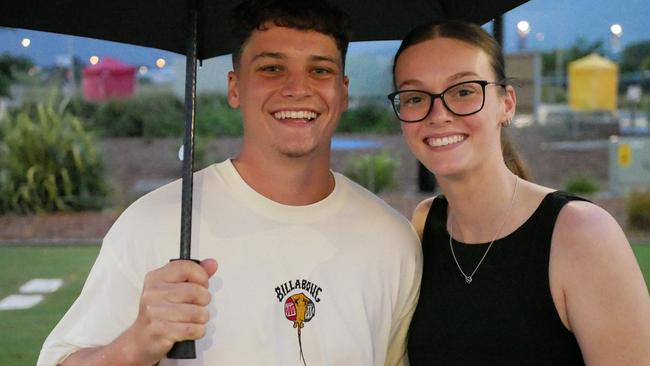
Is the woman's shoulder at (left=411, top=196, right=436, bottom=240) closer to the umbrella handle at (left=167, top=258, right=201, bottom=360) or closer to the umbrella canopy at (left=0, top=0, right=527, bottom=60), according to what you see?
the umbrella canopy at (left=0, top=0, right=527, bottom=60)

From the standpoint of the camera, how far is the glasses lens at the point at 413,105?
2.41m

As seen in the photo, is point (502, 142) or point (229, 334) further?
point (502, 142)

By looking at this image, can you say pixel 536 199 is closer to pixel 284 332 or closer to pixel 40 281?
pixel 284 332

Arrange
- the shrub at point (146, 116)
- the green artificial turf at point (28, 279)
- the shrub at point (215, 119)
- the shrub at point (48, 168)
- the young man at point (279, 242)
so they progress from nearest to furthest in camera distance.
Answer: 1. the young man at point (279, 242)
2. the green artificial turf at point (28, 279)
3. the shrub at point (48, 168)
4. the shrub at point (215, 119)
5. the shrub at point (146, 116)

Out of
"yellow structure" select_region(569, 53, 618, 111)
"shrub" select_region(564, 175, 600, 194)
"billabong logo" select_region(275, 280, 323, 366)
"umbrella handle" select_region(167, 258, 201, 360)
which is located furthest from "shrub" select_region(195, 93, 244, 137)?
"umbrella handle" select_region(167, 258, 201, 360)

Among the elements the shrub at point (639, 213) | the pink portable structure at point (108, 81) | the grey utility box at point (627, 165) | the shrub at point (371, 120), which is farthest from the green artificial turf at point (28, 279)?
the shrub at point (371, 120)

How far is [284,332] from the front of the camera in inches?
88.3

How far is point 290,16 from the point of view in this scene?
239 cm

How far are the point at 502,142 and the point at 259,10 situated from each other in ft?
2.72

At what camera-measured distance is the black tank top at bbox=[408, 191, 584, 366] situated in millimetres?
2244

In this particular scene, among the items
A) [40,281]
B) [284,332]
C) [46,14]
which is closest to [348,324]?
[284,332]

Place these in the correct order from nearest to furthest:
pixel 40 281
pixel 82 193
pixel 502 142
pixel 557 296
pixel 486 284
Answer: pixel 557 296
pixel 486 284
pixel 502 142
pixel 40 281
pixel 82 193

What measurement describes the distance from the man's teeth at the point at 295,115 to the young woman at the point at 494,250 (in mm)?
262

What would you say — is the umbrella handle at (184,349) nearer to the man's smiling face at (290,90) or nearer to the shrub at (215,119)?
the man's smiling face at (290,90)
